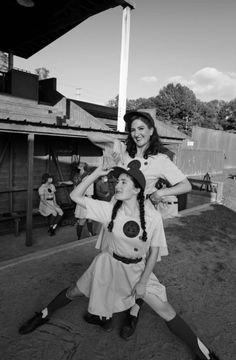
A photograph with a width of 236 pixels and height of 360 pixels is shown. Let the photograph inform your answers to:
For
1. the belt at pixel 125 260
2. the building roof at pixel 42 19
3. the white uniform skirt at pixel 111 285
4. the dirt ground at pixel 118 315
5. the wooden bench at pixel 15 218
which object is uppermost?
the building roof at pixel 42 19

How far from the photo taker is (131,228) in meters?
2.04

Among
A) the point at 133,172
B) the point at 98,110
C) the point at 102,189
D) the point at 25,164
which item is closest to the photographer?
the point at 133,172

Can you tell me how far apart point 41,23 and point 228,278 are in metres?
10.6

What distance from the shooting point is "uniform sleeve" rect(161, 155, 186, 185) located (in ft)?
7.24

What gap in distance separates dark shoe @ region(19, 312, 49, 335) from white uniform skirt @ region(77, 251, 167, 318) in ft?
1.96

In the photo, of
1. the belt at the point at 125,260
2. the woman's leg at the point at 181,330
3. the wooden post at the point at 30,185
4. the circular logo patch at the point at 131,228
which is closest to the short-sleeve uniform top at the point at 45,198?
the wooden post at the point at 30,185

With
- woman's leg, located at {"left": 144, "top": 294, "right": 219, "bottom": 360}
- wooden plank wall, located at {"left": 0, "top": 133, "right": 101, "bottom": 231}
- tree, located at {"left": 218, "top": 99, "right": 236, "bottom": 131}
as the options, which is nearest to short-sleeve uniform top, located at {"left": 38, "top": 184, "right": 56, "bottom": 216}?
wooden plank wall, located at {"left": 0, "top": 133, "right": 101, "bottom": 231}

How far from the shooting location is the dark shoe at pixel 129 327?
233cm

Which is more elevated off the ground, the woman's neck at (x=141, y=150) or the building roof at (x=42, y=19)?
the building roof at (x=42, y=19)

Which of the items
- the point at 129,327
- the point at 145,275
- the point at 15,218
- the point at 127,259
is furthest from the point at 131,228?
the point at 15,218

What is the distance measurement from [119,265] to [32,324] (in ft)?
3.44

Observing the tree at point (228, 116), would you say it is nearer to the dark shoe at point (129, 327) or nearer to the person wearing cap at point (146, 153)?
the person wearing cap at point (146, 153)

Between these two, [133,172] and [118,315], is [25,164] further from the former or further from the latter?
[133,172]

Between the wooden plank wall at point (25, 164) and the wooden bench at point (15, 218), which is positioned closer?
the wooden bench at point (15, 218)
